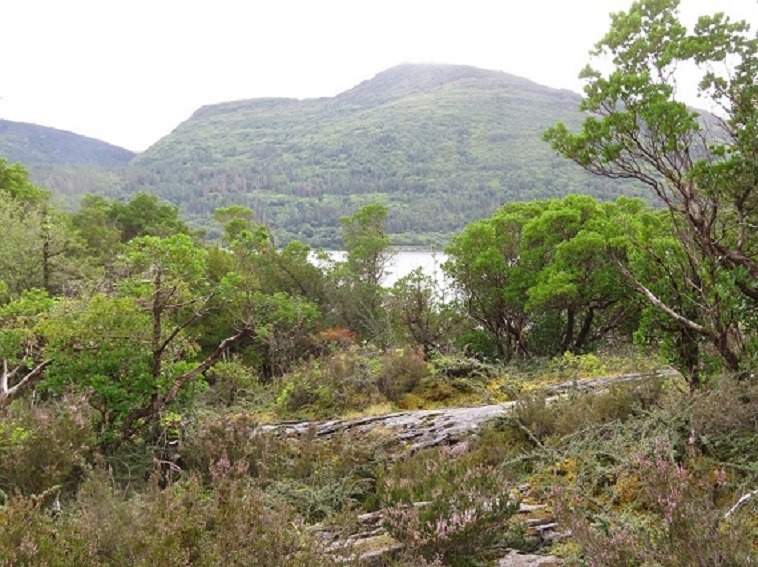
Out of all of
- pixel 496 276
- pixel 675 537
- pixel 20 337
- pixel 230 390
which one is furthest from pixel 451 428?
pixel 496 276

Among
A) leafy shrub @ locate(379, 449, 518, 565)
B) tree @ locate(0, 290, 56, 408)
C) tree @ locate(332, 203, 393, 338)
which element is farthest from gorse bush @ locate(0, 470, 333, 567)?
tree @ locate(332, 203, 393, 338)

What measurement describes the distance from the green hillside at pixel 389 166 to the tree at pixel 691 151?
85691 mm

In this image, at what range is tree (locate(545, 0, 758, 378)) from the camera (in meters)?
5.74

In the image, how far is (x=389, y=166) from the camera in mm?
149375

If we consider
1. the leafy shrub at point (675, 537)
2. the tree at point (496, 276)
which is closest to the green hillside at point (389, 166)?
the tree at point (496, 276)

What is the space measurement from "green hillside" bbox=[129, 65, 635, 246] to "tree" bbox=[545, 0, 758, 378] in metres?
85.7

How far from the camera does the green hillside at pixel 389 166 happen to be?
381 ft

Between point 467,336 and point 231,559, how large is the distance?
15.1 m

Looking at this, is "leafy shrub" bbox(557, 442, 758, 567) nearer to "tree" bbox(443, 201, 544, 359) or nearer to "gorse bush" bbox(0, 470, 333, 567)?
"gorse bush" bbox(0, 470, 333, 567)

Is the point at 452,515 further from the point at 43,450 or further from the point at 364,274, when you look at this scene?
the point at 364,274

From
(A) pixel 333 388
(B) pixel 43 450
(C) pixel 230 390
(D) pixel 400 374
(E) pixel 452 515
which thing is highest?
(E) pixel 452 515

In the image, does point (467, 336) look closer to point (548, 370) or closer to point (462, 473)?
point (548, 370)

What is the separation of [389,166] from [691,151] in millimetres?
145612

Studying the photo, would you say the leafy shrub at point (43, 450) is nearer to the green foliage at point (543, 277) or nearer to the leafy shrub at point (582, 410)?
the leafy shrub at point (582, 410)
